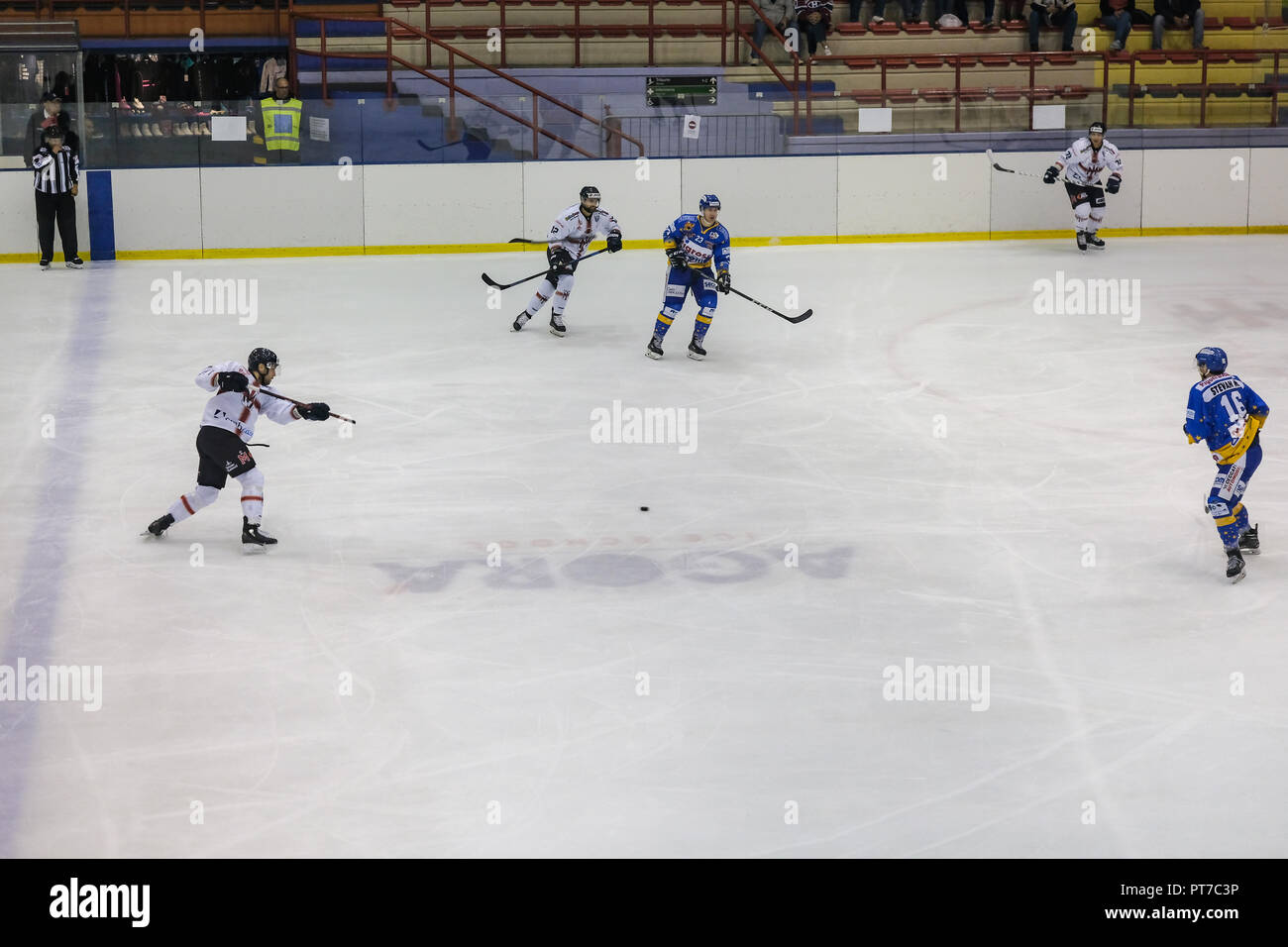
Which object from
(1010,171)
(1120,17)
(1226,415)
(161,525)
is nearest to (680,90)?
(1010,171)

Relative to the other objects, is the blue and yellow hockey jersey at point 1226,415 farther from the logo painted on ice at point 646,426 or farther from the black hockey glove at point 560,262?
the black hockey glove at point 560,262

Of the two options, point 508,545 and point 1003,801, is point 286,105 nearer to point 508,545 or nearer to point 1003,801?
point 508,545

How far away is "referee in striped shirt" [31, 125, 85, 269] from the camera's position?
14.8 meters

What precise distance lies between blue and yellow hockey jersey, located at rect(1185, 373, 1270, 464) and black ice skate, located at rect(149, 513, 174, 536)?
4.72 m

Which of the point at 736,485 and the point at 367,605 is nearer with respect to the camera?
the point at 367,605

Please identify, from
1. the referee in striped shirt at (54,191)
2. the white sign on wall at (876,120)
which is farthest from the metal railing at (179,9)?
the white sign on wall at (876,120)

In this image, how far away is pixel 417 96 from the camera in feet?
53.1

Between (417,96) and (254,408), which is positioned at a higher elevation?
(417,96)

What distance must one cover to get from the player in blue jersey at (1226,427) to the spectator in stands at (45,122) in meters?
11.3

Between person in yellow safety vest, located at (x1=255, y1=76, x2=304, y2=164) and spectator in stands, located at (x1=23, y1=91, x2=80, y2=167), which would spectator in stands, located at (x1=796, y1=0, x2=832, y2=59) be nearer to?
person in yellow safety vest, located at (x1=255, y1=76, x2=304, y2=164)

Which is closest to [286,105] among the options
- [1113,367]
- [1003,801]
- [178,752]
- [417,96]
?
[417,96]

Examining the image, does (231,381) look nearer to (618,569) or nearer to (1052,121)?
(618,569)

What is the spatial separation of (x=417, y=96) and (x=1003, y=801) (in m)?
12.4

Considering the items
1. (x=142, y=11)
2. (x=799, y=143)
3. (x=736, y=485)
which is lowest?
(x=736, y=485)
